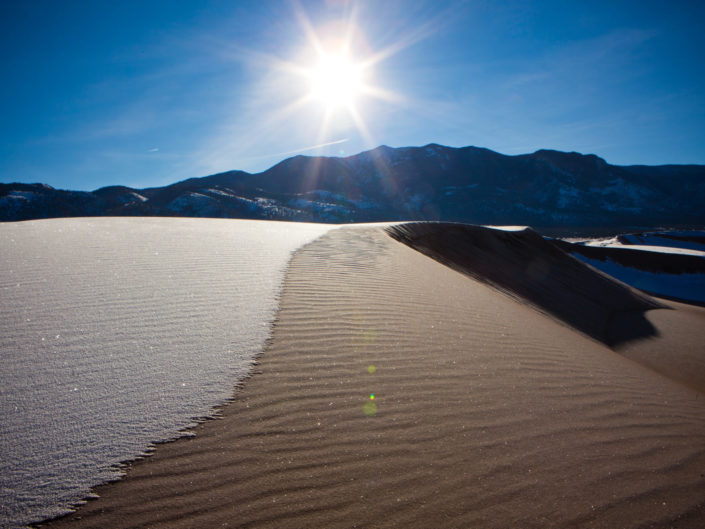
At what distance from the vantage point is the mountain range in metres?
102

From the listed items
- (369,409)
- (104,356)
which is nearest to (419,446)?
(369,409)

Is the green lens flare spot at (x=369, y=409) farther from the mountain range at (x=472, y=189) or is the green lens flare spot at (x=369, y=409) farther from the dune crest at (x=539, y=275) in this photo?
the mountain range at (x=472, y=189)

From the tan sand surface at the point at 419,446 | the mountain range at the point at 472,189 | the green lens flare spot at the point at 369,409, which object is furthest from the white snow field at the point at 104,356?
the mountain range at the point at 472,189

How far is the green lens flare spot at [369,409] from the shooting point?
2227 mm

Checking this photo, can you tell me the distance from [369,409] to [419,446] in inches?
15.7

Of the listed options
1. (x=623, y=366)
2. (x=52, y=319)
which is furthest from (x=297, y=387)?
(x=623, y=366)

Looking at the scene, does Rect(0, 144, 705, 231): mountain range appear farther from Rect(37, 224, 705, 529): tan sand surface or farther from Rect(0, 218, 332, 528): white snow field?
Rect(37, 224, 705, 529): tan sand surface

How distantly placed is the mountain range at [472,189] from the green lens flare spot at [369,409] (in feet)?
240

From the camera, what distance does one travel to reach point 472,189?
12988 cm

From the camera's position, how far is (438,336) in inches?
145

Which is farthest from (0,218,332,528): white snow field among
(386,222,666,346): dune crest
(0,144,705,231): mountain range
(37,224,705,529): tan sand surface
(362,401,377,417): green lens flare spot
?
(0,144,705,231): mountain range

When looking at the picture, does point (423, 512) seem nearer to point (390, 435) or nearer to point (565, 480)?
point (390, 435)

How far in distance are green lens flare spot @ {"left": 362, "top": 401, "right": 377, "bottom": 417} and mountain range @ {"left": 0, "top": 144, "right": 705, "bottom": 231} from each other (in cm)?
7319

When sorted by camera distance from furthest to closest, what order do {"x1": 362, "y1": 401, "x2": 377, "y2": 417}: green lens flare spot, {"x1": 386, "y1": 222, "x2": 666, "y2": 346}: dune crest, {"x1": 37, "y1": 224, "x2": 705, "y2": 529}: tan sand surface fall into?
{"x1": 386, "y1": 222, "x2": 666, "y2": 346}: dune crest < {"x1": 362, "y1": 401, "x2": 377, "y2": 417}: green lens flare spot < {"x1": 37, "y1": 224, "x2": 705, "y2": 529}: tan sand surface
